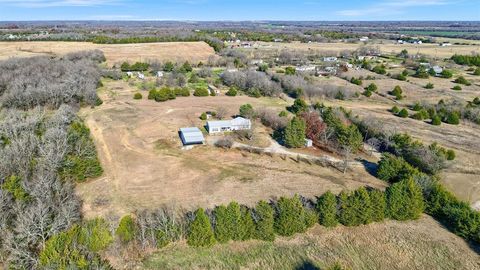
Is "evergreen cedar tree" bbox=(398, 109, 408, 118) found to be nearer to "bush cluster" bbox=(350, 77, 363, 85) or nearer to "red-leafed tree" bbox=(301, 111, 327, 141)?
"red-leafed tree" bbox=(301, 111, 327, 141)

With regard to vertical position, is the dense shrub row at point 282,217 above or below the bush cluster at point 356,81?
below

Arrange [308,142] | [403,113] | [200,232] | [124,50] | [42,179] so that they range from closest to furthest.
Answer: [200,232]
[42,179]
[308,142]
[403,113]
[124,50]

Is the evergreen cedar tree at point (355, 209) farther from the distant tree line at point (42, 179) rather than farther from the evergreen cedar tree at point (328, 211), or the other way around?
the distant tree line at point (42, 179)

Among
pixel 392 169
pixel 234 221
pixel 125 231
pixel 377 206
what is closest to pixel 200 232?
pixel 234 221

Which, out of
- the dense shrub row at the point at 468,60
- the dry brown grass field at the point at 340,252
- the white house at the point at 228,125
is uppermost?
the dense shrub row at the point at 468,60

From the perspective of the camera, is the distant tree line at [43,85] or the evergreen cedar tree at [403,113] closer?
the evergreen cedar tree at [403,113]

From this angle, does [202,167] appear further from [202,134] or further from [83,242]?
[83,242]

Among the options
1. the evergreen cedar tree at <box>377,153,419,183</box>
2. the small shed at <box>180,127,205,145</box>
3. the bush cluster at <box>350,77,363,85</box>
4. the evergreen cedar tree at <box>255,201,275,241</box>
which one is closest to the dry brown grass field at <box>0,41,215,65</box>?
the bush cluster at <box>350,77,363,85</box>

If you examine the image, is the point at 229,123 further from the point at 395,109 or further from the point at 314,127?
the point at 395,109

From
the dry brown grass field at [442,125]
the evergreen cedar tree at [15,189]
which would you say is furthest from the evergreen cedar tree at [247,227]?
the dry brown grass field at [442,125]
